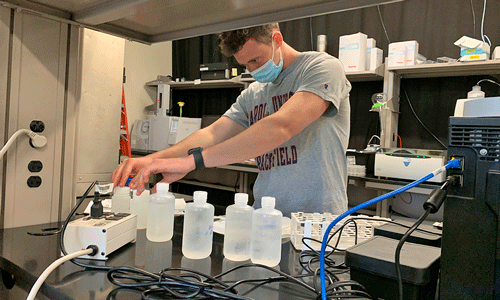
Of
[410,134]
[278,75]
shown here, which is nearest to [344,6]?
[278,75]

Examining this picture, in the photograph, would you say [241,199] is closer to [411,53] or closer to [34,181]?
[34,181]

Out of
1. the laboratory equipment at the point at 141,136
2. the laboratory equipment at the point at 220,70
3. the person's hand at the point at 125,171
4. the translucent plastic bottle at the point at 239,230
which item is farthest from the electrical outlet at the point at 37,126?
the laboratory equipment at the point at 141,136

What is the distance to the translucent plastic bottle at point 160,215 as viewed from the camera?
97 cm

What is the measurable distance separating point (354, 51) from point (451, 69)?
0.72m

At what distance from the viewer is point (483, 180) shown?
56 centimetres

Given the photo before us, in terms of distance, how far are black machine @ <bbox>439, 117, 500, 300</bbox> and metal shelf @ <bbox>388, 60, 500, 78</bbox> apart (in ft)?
7.54

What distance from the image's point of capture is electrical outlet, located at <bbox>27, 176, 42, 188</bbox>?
112cm

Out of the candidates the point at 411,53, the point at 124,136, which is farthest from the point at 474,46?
the point at 124,136

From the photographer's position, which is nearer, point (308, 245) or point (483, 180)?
point (483, 180)

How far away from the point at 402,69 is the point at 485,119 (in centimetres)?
242

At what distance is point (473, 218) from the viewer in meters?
0.56

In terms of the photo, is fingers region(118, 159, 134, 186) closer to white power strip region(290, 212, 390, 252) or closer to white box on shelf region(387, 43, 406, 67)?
white power strip region(290, 212, 390, 252)

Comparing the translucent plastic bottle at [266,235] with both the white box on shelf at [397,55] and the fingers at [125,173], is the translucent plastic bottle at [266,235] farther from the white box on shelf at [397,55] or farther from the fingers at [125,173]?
the white box on shelf at [397,55]

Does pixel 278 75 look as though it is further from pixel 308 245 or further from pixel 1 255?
pixel 1 255
